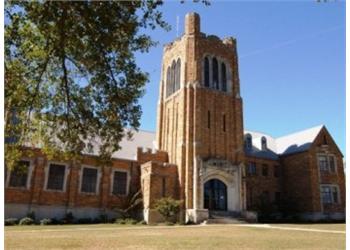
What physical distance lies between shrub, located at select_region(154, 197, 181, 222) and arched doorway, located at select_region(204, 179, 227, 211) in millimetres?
4109

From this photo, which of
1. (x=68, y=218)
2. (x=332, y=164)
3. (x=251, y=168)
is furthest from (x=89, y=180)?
(x=332, y=164)

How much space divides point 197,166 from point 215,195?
124 inches

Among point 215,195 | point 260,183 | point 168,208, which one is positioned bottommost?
point 168,208

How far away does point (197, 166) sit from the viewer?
33125 millimetres

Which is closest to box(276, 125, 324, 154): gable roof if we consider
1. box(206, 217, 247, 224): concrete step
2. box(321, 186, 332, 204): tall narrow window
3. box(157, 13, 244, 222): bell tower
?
box(321, 186, 332, 204): tall narrow window

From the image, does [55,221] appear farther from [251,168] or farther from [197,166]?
[251,168]

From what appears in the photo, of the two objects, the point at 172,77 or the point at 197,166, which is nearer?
the point at 197,166

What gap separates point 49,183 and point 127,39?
24117mm

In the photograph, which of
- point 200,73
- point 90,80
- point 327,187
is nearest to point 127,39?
point 90,80

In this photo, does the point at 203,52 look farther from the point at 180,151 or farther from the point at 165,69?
the point at 180,151

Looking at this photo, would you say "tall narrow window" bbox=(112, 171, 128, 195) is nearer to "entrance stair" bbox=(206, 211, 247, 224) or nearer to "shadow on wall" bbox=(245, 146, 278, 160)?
"entrance stair" bbox=(206, 211, 247, 224)

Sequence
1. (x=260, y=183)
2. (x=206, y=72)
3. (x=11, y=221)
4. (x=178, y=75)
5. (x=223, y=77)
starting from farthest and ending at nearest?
(x=260, y=183) → (x=223, y=77) → (x=178, y=75) → (x=206, y=72) → (x=11, y=221)

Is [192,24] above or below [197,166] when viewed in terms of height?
above

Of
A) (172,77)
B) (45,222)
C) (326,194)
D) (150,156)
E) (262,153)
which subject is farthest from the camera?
(262,153)
